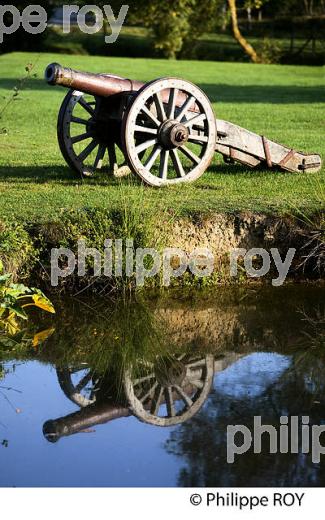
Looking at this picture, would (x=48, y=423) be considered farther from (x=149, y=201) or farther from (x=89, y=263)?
(x=149, y=201)

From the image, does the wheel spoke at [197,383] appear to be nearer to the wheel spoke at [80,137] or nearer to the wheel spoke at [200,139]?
the wheel spoke at [200,139]

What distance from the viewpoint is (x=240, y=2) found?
37844mm

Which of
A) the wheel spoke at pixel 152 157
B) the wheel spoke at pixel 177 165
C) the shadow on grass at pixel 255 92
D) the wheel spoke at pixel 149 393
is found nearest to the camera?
the wheel spoke at pixel 149 393

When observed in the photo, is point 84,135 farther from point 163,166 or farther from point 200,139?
point 200,139

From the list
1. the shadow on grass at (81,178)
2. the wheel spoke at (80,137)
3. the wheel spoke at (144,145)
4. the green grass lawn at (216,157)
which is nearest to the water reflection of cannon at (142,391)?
the green grass lawn at (216,157)

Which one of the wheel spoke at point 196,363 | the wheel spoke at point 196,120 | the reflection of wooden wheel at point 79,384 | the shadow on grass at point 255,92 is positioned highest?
the wheel spoke at point 196,120

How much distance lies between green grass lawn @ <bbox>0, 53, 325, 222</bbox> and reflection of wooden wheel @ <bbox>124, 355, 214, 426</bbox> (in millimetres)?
2134

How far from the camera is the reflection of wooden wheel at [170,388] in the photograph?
6.97 meters

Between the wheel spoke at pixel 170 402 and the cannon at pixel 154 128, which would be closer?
the wheel spoke at pixel 170 402

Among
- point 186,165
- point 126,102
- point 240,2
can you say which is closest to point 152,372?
point 126,102

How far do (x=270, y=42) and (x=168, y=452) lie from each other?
27836mm

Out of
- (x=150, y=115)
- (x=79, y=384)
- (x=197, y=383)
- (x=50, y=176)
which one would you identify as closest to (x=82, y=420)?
(x=79, y=384)

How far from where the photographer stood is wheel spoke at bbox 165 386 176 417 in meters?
7.00

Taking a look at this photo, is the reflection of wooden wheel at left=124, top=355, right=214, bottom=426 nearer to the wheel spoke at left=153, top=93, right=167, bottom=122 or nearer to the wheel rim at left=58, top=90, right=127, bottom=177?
the wheel spoke at left=153, top=93, right=167, bottom=122
